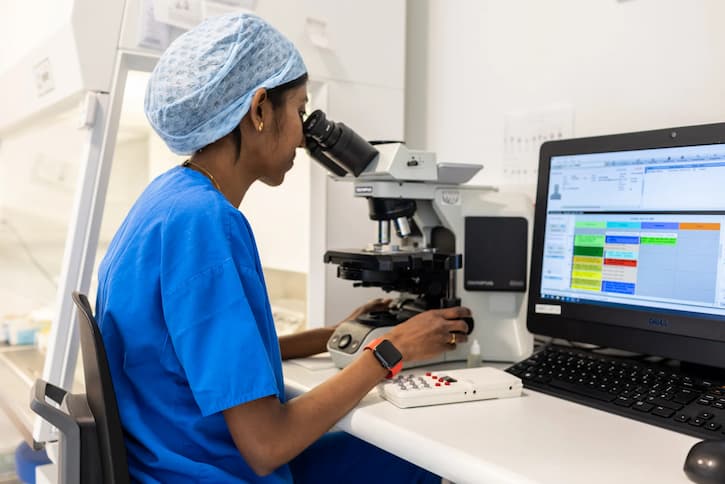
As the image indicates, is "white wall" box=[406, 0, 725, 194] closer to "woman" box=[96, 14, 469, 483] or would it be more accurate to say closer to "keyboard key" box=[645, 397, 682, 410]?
"keyboard key" box=[645, 397, 682, 410]

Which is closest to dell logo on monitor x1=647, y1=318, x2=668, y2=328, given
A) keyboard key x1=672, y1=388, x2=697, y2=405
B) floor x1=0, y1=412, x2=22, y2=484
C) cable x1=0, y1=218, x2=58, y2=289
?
keyboard key x1=672, y1=388, x2=697, y2=405

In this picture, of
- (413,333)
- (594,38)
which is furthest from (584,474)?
(594,38)

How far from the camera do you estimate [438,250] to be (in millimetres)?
1372

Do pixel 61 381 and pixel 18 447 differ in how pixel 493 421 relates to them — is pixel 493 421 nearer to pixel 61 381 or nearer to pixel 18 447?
pixel 61 381

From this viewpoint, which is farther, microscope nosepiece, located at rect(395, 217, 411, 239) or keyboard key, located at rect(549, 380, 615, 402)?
microscope nosepiece, located at rect(395, 217, 411, 239)

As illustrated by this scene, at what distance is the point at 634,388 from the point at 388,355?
15.4 inches

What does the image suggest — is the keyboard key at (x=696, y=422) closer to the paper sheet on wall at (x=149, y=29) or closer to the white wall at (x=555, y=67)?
the white wall at (x=555, y=67)

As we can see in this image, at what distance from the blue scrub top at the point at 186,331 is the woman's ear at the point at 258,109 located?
0.12 meters

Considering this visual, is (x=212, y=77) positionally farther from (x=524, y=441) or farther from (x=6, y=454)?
(x=6, y=454)

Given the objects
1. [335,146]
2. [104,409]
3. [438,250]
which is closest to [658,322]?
[438,250]

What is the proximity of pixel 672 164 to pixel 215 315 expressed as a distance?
2.58 feet

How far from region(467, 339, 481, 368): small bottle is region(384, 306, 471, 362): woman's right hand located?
0.09 ft

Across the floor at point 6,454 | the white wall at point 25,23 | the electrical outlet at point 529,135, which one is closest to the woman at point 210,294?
the white wall at point 25,23

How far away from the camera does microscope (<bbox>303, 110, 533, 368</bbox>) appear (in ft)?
3.95
